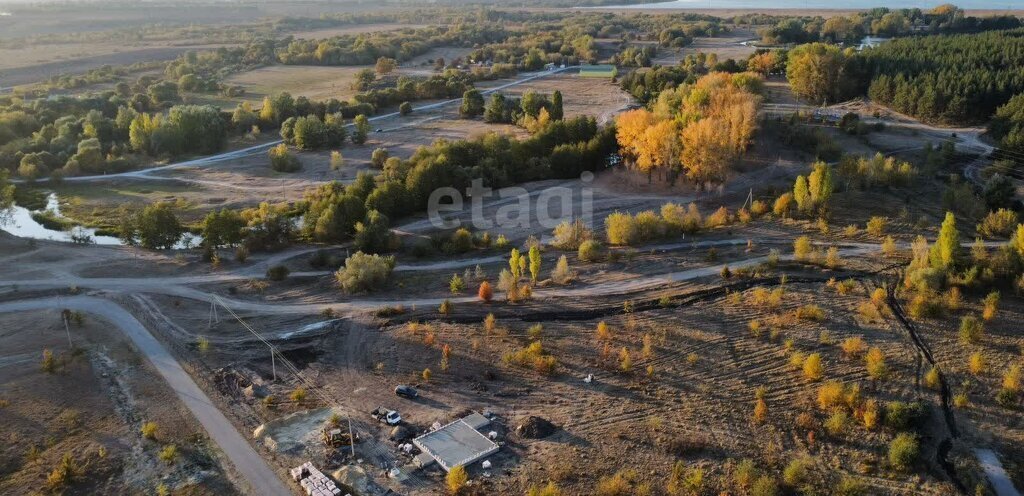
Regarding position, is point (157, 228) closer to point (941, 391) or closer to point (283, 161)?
point (283, 161)

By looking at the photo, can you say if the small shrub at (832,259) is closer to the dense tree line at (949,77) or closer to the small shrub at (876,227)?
the small shrub at (876,227)

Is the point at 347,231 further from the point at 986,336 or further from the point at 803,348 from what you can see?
the point at 986,336

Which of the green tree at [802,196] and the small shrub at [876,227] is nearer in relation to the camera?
the small shrub at [876,227]

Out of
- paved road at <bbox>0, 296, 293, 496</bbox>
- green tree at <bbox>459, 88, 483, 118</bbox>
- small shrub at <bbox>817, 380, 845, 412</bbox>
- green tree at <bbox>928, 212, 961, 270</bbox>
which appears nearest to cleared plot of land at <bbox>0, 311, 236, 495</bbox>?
paved road at <bbox>0, 296, 293, 496</bbox>

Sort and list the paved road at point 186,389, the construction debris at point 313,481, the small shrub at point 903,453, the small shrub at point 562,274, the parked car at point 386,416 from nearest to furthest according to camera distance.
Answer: the construction debris at point 313,481 → the small shrub at point 903,453 → the paved road at point 186,389 → the parked car at point 386,416 → the small shrub at point 562,274

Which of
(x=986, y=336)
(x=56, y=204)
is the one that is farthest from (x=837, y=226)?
(x=56, y=204)

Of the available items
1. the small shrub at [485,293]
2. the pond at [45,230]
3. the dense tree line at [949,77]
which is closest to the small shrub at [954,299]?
the small shrub at [485,293]

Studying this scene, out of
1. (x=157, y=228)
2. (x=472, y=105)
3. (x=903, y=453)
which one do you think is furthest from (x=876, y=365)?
(x=472, y=105)
